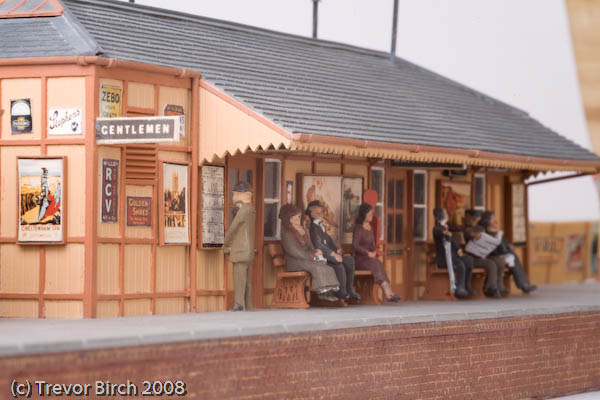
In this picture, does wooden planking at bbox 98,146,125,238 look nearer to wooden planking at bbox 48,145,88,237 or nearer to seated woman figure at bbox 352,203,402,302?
wooden planking at bbox 48,145,88,237

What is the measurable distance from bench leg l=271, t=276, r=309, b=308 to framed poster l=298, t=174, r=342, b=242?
121cm

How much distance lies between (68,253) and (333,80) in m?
→ 5.94

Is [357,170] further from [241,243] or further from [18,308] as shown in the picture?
[18,308]

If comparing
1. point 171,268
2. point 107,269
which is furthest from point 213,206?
point 107,269

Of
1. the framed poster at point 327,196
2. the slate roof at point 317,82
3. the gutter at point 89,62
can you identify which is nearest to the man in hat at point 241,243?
the slate roof at point 317,82

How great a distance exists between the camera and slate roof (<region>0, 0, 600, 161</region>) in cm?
1559

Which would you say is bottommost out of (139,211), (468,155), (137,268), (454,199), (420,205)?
(137,268)

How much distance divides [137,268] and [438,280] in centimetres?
624

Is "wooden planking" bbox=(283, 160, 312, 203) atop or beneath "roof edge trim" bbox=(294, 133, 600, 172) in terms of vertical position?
beneath

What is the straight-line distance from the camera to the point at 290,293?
54.2 ft

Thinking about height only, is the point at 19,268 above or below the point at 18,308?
above

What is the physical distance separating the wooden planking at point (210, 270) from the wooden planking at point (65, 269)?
6.15ft

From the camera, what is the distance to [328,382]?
12.9 m

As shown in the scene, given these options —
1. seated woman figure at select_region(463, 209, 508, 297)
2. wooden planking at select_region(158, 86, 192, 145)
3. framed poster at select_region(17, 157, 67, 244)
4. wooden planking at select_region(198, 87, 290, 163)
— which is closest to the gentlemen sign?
framed poster at select_region(17, 157, 67, 244)
